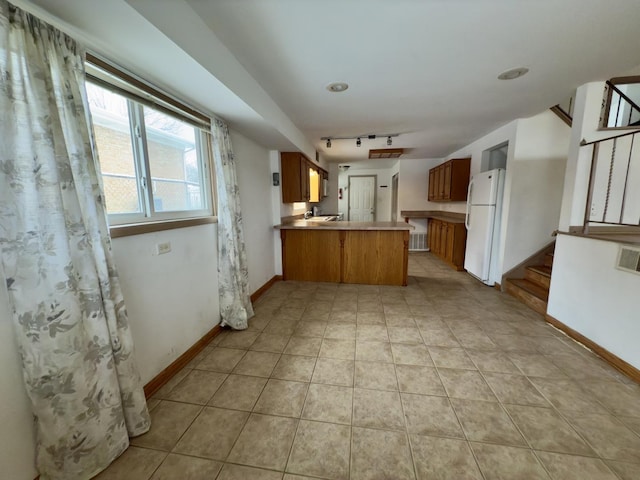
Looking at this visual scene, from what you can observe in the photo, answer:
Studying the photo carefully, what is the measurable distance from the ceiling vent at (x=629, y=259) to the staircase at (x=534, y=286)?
983 mm

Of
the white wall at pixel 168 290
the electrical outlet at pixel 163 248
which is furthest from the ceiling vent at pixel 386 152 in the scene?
the electrical outlet at pixel 163 248

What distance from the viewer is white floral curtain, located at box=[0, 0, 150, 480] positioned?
0.94 meters

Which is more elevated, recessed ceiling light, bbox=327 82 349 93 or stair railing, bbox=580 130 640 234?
Result: recessed ceiling light, bbox=327 82 349 93

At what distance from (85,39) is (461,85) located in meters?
2.76

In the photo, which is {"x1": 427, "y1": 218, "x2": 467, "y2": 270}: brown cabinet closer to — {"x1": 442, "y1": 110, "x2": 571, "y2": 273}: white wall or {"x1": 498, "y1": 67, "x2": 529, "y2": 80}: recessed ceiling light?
{"x1": 442, "y1": 110, "x2": 571, "y2": 273}: white wall

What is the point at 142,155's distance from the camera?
163cm

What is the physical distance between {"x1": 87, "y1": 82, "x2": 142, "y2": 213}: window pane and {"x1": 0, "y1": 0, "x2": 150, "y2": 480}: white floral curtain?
0.28 meters

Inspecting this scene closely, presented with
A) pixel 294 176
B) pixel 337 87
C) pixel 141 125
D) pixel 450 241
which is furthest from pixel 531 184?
pixel 141 125

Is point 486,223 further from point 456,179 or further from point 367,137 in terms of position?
point 367,137

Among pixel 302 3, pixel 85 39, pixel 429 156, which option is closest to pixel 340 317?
pixel 302 3

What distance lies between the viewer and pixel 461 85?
2.24 metres

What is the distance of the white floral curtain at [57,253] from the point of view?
94cm

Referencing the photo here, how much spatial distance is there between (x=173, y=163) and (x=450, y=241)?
4590mm

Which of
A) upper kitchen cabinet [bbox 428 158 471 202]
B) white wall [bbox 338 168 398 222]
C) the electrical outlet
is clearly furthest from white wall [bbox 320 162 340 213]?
the electrical outlet
